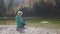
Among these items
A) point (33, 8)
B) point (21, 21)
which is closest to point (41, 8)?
point (33, 8)

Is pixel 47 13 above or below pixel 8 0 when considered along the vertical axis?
below

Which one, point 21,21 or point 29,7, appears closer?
point 21,21

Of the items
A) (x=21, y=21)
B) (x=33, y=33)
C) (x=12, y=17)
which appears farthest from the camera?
(x=12, y=17)

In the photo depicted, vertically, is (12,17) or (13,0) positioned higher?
(13,0)

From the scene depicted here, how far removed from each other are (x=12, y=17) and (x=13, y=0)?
1.50 meters

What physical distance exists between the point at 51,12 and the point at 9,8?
11.8 feet

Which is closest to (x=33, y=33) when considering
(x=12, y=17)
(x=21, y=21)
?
(x=21, y=21)

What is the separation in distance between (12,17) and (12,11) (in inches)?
23.9

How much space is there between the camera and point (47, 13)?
50.3 feet

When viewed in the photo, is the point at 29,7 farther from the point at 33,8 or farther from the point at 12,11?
the point at 12,11

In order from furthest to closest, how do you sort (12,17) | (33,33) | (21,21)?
(12,17), (21,21), (33,33)

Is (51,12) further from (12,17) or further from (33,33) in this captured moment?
(33,33)

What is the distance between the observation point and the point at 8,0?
15516 millimetres

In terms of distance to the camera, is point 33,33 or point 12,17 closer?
point 33,33
